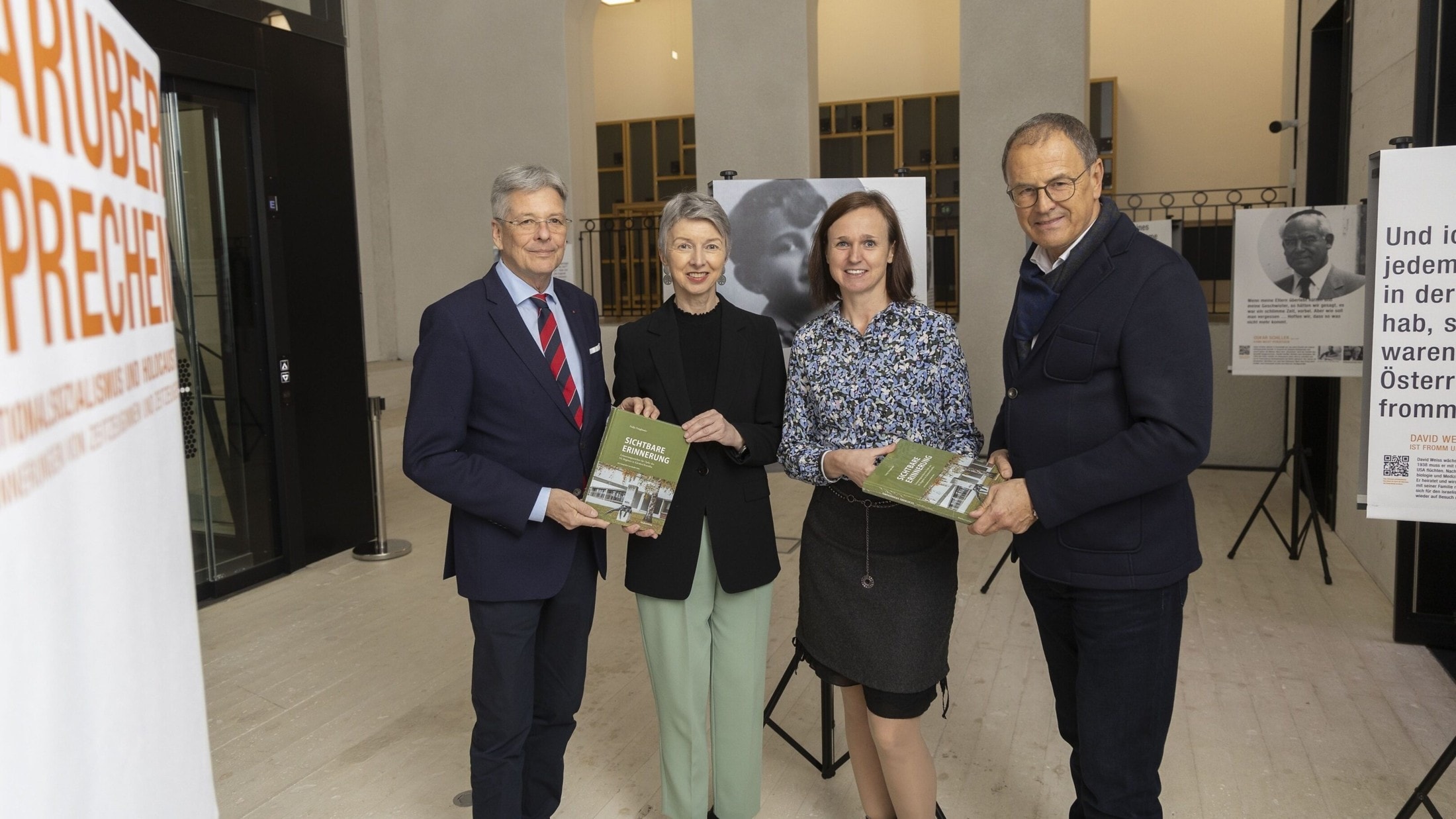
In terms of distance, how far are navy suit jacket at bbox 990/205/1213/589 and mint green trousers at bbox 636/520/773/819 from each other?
0.84 metres

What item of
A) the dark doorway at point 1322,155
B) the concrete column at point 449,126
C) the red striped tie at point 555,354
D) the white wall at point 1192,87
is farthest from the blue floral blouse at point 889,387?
the white wall at point 1192,87

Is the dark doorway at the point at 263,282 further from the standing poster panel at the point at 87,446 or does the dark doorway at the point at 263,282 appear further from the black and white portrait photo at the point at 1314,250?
the black and white portrait photo at the point at 1314,250

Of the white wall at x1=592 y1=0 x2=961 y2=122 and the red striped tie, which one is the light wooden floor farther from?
the white wall at x1=592 y1=0 x2=961 y2=122

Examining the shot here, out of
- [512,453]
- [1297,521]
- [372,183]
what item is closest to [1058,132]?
[512,453]

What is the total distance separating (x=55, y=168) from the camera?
816 mm

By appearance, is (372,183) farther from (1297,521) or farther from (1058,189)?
(1058,189)

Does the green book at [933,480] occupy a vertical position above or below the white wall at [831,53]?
below

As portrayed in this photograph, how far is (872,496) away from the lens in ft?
7.93

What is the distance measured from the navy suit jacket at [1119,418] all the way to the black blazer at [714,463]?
28.8 inches

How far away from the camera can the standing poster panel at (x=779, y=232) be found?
474 cm

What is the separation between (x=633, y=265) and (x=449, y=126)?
2.98m

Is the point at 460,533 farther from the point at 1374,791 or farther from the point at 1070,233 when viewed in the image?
the point at 1374,791

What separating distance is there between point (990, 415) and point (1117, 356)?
631 centimetres

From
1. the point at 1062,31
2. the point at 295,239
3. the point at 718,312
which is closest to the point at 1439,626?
the point at 718,312
